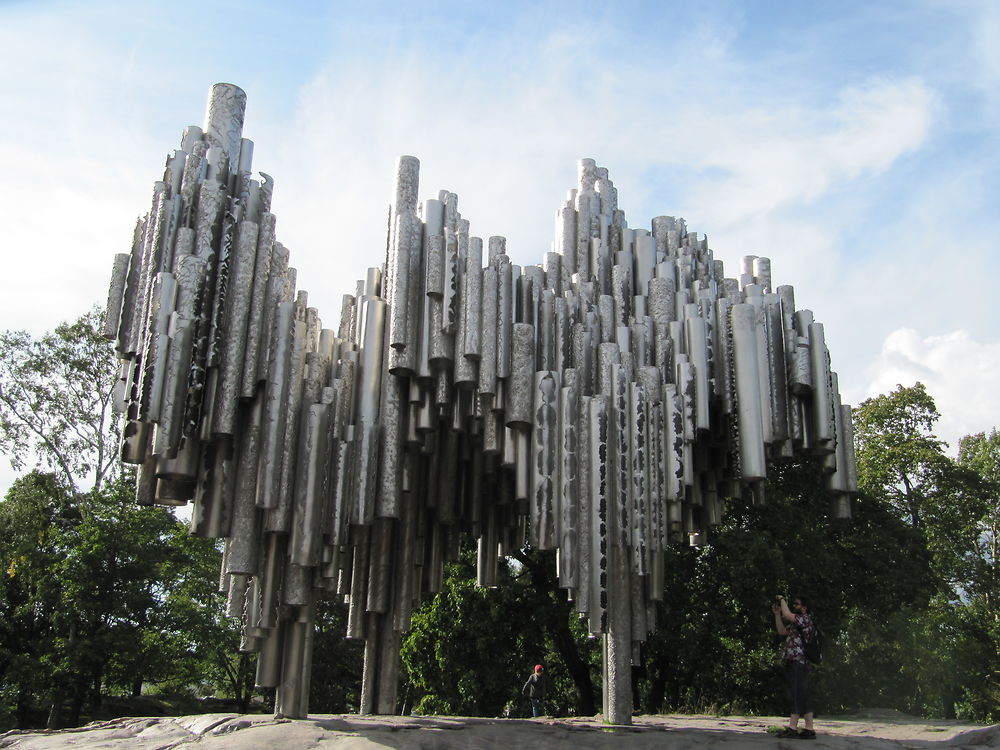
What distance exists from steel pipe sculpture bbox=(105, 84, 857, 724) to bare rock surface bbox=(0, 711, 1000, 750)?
100cm

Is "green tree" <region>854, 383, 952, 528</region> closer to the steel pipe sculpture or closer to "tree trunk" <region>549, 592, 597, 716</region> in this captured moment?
"tree trunk" <region>549, 592, 597, 716</region>

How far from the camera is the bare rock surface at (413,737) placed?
A: 314 inches

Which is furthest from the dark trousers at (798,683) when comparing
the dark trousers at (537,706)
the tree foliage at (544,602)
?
the tree foliage at (544,602)

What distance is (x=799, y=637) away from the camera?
29.8 feet

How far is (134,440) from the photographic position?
9.18 m

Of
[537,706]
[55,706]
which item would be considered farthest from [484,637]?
[55,706]

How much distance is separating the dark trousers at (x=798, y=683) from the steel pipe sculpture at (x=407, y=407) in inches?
74.3

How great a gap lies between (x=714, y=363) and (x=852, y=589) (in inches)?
558

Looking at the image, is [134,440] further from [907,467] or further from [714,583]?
[907,467]

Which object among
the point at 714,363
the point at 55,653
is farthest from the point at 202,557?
the point at 714,363

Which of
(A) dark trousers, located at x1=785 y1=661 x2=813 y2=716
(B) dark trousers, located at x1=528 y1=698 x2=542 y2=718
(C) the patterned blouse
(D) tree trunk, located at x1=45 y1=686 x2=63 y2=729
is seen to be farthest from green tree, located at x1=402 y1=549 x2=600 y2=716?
(C) the patterned blouse

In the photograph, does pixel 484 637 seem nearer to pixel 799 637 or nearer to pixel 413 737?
pixel 799 637

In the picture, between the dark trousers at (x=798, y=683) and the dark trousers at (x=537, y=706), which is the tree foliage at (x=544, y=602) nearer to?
the dark trousers at (x=537, y=706)

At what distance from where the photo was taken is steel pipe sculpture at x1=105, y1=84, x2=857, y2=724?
30.5 feet
